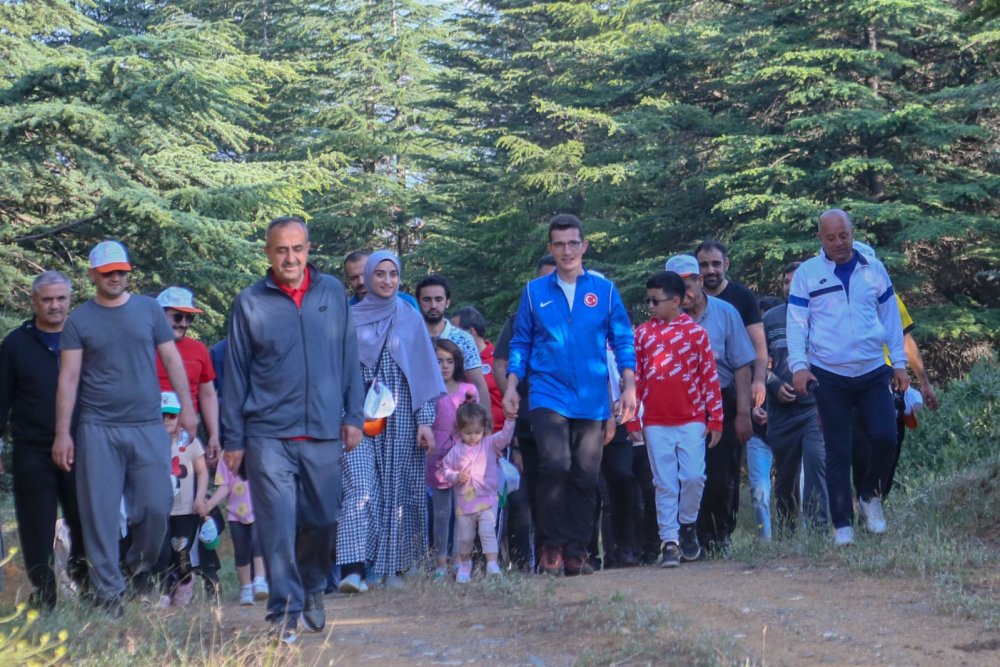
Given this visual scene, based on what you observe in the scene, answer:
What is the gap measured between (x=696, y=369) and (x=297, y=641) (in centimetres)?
401

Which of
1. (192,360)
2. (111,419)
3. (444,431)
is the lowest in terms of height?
(444,431)

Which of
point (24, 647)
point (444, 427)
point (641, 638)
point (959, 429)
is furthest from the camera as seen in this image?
point (959, 429)

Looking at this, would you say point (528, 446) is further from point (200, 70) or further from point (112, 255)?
point (200, 70)

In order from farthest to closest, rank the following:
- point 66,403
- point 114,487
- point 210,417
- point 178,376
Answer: point 210,417 → point 178,376 → point 114,487 → point 66,403

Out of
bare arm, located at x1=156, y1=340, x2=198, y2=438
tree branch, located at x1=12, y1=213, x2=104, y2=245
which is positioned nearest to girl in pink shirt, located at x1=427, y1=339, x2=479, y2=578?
bare arm, located at x1=156, y1=340, x2=198, y2=438

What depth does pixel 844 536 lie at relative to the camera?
8.36m

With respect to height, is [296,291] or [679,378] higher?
[296,291]

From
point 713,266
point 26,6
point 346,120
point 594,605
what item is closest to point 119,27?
point 346,120

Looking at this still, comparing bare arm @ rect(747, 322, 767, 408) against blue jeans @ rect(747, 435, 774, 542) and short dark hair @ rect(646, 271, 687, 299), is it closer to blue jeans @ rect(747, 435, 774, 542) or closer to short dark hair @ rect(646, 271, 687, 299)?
blue jeans @ rect(747, 435, 774, 542)

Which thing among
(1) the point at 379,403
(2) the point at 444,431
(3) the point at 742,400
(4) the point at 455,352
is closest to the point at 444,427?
(2) the point at 444,431

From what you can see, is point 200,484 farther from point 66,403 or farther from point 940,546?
point 940,546

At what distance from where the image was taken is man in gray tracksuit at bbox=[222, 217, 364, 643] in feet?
20.5

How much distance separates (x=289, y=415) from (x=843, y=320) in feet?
13.0

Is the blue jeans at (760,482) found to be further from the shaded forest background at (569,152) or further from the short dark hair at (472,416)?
the shaded forest background at (569,152)
